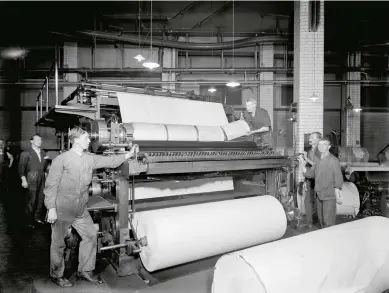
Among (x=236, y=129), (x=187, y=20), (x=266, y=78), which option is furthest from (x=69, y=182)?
(x=187, y=20)

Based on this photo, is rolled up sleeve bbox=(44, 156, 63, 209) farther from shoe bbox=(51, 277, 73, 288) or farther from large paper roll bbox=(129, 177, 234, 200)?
large paper roll bbox=(129, 177, 234, 200)

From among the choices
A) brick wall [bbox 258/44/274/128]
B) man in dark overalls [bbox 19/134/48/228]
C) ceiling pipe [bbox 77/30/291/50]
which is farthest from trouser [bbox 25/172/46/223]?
brick wall [bbox 258/44/274/128]

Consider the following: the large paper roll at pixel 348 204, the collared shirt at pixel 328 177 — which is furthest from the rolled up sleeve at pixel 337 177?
the large paper roll at pixel 348 204

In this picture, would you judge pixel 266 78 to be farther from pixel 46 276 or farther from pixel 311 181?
pixel 46 276

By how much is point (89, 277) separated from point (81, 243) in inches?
15.3

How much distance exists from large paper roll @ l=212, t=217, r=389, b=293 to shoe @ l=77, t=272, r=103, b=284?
5.16 feet

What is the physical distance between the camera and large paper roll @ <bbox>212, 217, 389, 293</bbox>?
2072mm

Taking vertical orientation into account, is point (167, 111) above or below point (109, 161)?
above

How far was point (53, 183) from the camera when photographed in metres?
3.10

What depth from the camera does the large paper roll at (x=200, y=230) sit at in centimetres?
311

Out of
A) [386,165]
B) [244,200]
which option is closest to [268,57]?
[386,165]

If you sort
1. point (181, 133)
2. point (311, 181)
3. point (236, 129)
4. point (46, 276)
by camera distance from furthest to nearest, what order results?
point (311, 181)
point (236, 129)
point (181, 133)
point (46, 276)

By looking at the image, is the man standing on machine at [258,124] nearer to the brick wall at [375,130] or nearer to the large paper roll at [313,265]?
the large paper roll at [313,265]

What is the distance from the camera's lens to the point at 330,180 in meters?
4.45
